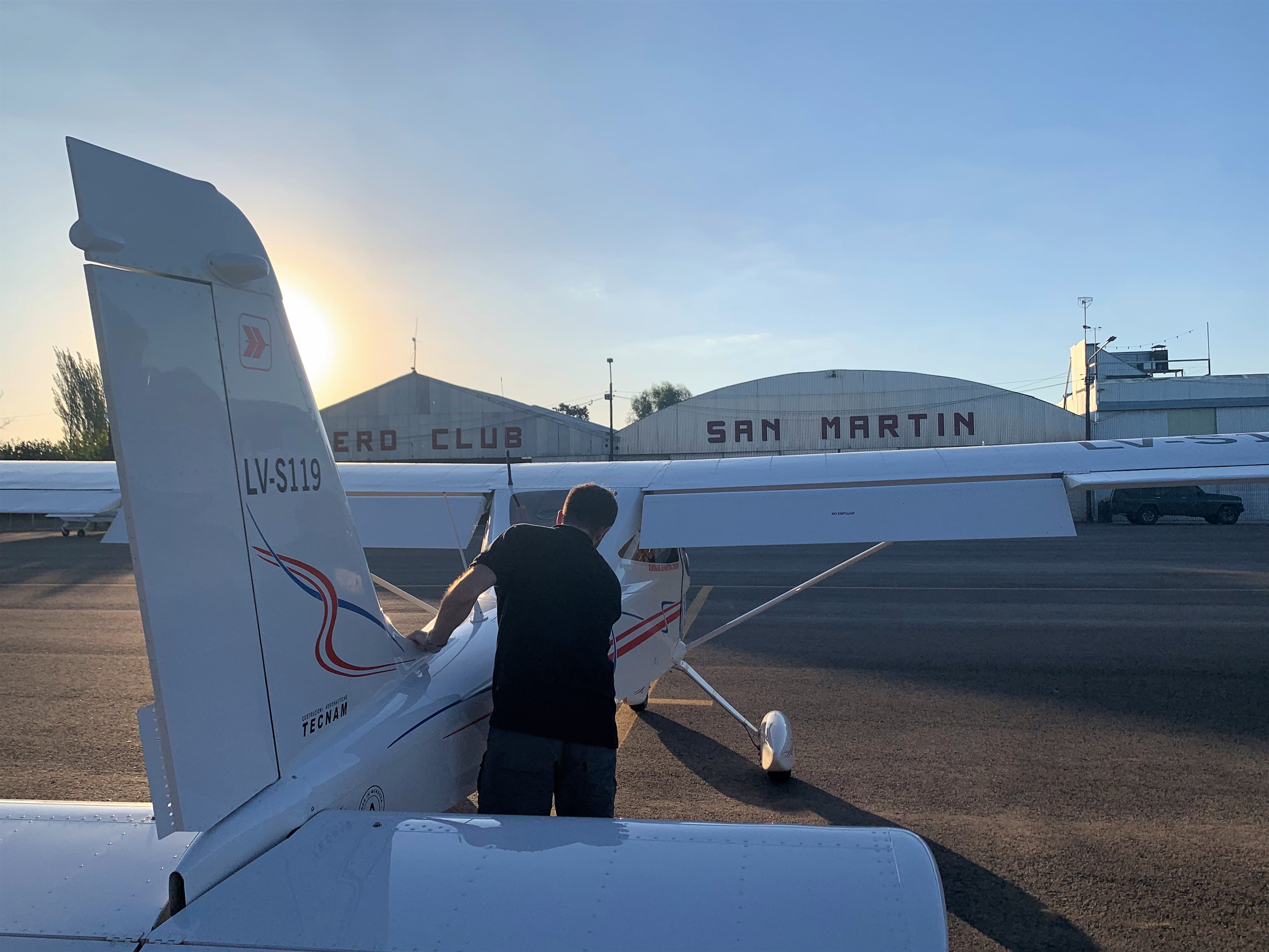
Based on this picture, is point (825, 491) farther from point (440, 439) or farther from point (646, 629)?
point (440, 439)

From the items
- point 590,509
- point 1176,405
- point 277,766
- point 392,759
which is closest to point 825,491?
point 590,509

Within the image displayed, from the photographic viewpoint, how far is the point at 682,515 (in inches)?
222

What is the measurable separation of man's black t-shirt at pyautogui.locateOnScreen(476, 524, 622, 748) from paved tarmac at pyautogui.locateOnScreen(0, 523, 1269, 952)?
2.09 metres

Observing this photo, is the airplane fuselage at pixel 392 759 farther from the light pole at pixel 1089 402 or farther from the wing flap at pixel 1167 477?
the light pole at pixel 1089 402

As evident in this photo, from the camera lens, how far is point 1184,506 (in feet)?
96.1

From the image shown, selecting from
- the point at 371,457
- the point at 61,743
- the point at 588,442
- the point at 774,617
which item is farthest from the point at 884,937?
the point at 371,457

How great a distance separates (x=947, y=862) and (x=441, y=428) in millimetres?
33172

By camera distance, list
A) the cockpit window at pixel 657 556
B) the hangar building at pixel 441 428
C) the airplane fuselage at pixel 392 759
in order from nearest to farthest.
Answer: the airplane fuselage at pixel 392 759
the cockpit window at pixel 657 556
the hangar building at pixel 441 428

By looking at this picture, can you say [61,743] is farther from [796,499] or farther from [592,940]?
[592,940]

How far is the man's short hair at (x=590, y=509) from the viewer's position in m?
3.23

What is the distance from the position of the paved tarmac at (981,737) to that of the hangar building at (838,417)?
798 inches

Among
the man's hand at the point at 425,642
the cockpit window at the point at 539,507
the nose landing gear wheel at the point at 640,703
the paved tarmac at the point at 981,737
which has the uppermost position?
the cockpit window at the point at 539,507

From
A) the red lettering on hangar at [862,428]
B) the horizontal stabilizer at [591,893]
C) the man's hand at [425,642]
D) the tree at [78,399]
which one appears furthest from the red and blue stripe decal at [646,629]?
the tree at [78,399]

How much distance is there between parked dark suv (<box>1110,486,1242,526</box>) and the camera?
2905cm
